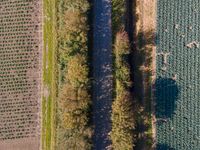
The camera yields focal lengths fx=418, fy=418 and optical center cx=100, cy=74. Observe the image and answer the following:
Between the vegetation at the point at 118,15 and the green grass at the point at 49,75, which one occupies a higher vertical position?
the vegetation at the point at 118,15

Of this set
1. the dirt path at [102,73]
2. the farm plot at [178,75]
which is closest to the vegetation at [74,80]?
the dirt path at [102,73]

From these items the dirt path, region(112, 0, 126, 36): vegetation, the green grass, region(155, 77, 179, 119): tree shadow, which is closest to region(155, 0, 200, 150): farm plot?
region(155, 77, 179, 119): tree shadow

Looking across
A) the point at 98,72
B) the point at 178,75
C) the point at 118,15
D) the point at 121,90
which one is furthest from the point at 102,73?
the point at 178,75

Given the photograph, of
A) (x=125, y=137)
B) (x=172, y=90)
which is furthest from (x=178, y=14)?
(x=125, y=137)

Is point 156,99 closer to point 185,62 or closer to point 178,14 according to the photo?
point 185,62

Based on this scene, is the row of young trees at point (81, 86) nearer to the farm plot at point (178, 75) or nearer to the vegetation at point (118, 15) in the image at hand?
the vegetation at point (118, 15)

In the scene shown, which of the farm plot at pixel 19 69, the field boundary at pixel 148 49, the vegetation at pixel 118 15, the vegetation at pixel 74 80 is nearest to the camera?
the vegetation at pixel 74 80
